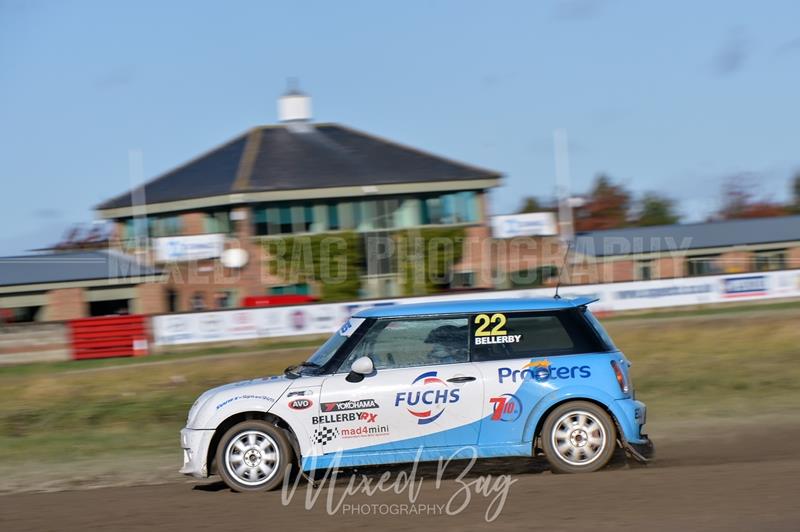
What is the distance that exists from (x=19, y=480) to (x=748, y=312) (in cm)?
2369

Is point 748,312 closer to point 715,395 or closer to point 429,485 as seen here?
point 715,395

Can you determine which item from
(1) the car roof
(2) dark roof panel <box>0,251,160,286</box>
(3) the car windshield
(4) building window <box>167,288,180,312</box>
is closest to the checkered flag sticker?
(3) the car windshield

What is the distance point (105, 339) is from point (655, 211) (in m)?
69.5

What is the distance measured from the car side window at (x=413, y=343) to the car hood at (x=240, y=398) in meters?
0.65

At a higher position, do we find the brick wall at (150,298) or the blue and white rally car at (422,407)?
the brick wall at (150,298)

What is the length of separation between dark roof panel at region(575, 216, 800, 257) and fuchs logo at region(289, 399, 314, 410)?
43.2 metres

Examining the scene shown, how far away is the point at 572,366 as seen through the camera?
8.79 m

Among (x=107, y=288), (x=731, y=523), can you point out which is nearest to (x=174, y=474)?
(x=731, y=523)

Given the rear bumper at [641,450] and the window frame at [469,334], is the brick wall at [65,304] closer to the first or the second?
the window frame at [469,334]

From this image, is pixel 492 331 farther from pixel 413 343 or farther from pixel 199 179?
pixel 199 179

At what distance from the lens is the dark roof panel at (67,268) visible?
41500 mm

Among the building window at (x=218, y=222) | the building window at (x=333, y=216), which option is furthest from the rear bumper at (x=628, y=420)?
the building window at (x=218, y=222)

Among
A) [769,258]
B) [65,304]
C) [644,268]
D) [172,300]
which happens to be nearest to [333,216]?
[172,300]

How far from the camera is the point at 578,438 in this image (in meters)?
8.73
